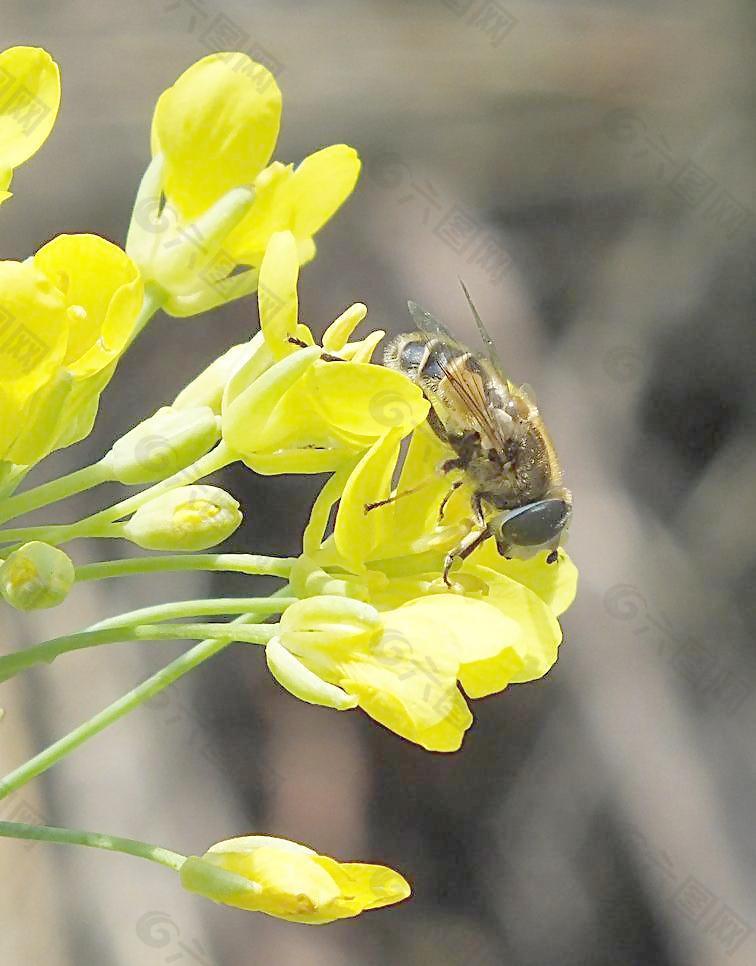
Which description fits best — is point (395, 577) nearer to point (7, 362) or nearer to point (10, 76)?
point (7, 362)

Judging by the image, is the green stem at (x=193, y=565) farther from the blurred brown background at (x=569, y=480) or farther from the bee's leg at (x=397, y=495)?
the blurred brown background at (x=569, y=480)

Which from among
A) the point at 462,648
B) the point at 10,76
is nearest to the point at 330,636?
the point at 462,648

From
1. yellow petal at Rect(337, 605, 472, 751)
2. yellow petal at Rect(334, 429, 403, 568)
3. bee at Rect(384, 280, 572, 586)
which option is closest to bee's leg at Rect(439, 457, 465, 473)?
bee at Rect(384, 280, 572, 586)

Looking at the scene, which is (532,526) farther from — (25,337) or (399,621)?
(25,337)

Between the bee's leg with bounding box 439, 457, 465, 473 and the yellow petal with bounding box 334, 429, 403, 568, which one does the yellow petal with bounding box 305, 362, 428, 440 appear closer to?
the yellow petal with bounding box 334, 429, 403, 568

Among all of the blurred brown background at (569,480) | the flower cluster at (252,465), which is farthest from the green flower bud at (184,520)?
the blurred brown background at (569,480)

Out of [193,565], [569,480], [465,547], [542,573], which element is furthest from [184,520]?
[569,480]
